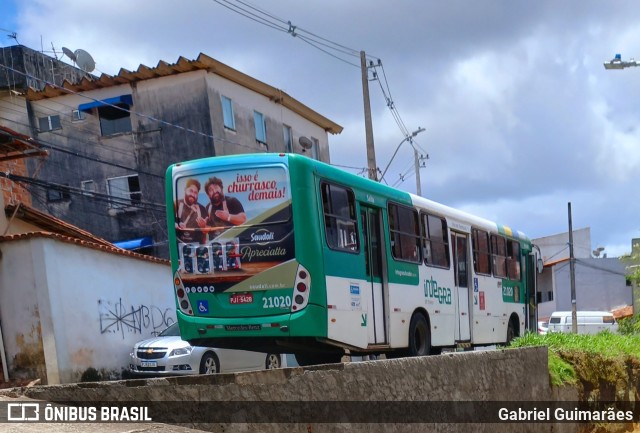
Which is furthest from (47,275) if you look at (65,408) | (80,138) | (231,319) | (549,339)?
(80,138)

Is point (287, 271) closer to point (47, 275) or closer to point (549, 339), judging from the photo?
point (549, 339)

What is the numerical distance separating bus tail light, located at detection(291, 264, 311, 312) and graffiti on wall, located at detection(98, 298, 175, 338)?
8.74 m

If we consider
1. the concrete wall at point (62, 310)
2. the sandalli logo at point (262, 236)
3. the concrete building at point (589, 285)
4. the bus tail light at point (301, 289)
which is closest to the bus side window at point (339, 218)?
the bus tail light at point (301, 289)

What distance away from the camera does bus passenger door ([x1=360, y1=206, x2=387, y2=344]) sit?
39.5 ft

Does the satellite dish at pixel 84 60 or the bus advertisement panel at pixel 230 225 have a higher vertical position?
the satellite dish at pixel 84 60

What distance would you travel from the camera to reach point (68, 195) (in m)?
33.2

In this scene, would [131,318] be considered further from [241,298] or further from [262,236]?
[262,236]

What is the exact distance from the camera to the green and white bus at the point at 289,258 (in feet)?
35.4

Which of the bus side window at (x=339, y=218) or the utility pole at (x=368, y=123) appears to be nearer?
the bus side window at (x=339, y=218)

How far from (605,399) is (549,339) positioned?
1.10m

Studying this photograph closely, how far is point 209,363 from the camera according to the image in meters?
15.9

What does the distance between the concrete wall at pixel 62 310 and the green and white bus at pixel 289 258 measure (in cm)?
600

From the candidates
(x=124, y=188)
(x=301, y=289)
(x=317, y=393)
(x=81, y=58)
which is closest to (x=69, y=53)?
(x=81, y=58)

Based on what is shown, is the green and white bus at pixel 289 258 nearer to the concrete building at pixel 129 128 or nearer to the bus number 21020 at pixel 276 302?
the bus number 21020 at pixel 276 302
